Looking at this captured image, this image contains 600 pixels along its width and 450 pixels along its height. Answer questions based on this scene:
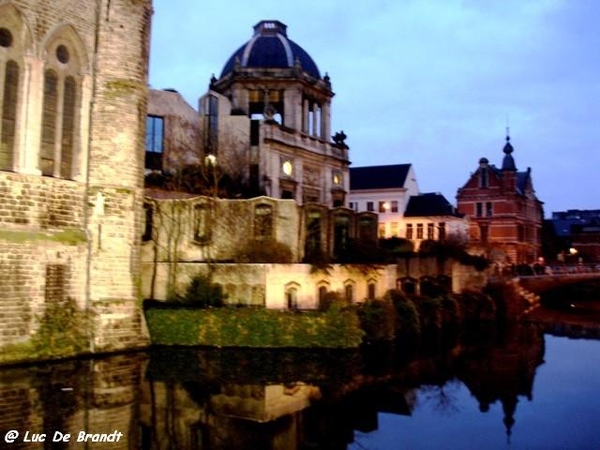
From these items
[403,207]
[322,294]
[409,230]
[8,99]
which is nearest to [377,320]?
[322,294]

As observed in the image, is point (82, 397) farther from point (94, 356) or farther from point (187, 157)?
point (187, 157)

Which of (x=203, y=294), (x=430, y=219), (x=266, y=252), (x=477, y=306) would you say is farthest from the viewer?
(x=430, y=219)

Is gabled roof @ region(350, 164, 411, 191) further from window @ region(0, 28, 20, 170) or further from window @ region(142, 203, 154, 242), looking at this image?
window @ region(0, 28, 20, 170)

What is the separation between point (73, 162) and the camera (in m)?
18.4

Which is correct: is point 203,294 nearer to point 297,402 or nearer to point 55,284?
point 55,284

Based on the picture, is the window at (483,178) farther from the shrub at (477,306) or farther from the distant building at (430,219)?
the shrub at (477,306)

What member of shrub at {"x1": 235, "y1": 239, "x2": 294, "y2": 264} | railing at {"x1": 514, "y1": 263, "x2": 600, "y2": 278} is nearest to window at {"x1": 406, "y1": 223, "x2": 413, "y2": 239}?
railing at {"x1": 514, "y1": 263, "x2": 600, "y2": 278}

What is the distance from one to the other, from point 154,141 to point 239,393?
848 inches

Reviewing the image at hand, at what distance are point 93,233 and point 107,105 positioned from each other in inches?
165

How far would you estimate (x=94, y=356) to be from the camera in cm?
1780

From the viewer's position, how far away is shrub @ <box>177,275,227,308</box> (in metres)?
22.8

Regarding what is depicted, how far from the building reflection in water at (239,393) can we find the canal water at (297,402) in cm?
4

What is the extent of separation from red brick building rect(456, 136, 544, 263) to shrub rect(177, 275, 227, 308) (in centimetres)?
4577

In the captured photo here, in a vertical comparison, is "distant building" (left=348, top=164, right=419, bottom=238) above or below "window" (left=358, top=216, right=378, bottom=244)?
above
